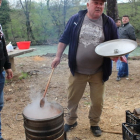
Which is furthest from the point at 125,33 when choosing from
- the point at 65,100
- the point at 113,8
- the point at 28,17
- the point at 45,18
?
the point at 28,17

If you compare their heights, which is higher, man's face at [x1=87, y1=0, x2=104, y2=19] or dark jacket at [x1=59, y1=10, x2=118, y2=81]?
man's face at [x1=87, y1=0, x2=104, y2=19]

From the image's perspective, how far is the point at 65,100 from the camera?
406 cm

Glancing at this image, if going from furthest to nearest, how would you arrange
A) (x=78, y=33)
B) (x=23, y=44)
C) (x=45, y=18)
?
(x=45, y=18) < (x=23, y=44) < (x=78, y=33)

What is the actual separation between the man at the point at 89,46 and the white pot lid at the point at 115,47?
0.11m

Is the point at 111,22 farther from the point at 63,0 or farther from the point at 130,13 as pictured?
the point at 130,13

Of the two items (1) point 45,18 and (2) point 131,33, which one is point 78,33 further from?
(1) point 45,18

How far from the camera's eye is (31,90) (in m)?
4.64

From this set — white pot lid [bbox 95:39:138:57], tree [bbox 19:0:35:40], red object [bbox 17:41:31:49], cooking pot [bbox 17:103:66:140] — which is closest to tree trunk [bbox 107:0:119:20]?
red object [bbox 17:41:31:49]

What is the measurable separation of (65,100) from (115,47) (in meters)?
2.15

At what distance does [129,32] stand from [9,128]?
4.21 meters

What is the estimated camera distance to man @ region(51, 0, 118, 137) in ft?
7.81

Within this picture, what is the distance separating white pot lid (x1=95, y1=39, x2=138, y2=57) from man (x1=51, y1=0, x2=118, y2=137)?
0.11 metres

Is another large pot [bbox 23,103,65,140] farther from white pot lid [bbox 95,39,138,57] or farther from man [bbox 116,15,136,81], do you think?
man [bbox 116,15,136,81]

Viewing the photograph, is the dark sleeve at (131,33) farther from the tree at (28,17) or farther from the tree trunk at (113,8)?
the tree at (28,17)
